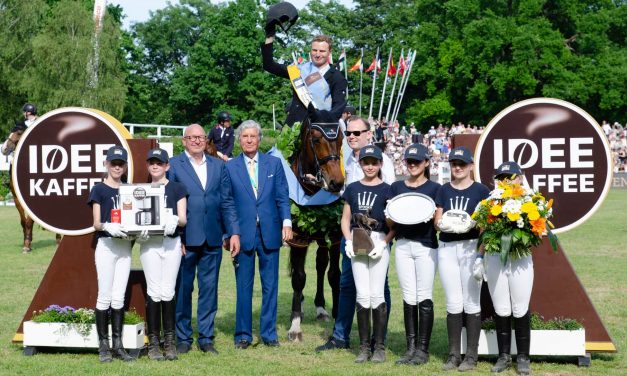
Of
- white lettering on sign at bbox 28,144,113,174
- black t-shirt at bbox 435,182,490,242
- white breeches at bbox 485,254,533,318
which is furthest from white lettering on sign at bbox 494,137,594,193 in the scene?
white lettering on sign at bbox 28,144,113,174

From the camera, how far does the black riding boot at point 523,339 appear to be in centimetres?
749

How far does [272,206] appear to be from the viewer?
8.84 m

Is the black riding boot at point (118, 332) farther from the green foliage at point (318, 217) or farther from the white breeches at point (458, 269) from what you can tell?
the white breeches at point (458, 269)

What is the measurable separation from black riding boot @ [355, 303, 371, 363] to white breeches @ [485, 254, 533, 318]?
44.6 inches

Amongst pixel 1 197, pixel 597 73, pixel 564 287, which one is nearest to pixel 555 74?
pixel 597 73

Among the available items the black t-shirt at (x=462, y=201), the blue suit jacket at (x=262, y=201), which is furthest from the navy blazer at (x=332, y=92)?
the black t-shirt at (x=462, y=201)

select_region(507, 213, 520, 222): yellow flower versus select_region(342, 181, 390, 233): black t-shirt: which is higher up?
select_region(342, 181, 390, 233): black t-shirt

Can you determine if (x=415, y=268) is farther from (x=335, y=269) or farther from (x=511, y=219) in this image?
(x=335, y=269)

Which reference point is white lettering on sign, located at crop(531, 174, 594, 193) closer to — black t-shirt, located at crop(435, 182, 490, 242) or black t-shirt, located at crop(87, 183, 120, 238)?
black t-shirt, located at crop(435, 182, 490, 242)

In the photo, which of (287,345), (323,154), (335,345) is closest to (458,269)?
(335,345)

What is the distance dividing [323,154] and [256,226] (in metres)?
0.94

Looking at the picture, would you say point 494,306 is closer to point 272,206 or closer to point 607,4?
point 272,206

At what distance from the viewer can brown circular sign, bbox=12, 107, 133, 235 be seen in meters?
8.53

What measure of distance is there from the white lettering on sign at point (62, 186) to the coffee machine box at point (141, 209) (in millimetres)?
1004
